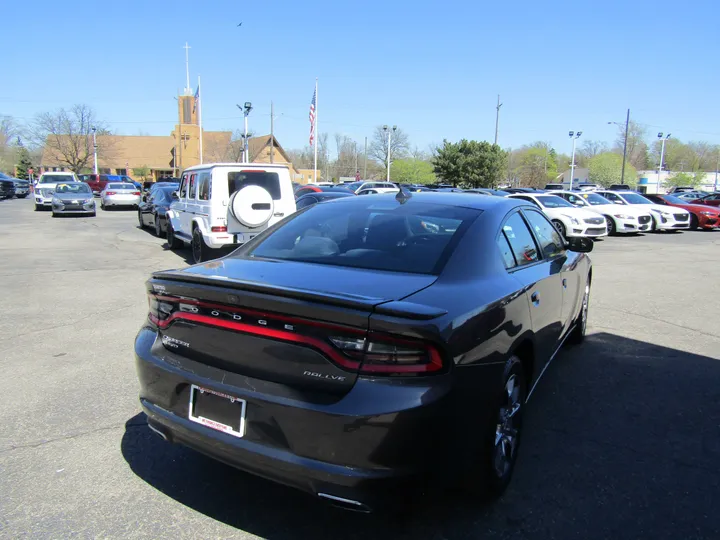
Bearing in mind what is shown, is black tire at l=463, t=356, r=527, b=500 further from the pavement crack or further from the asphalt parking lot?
the pavement crack

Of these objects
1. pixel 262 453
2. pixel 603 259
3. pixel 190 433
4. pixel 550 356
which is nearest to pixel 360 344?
pixel 262 453

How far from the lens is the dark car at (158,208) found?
47.6 ft

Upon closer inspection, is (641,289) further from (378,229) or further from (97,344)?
(97,344)

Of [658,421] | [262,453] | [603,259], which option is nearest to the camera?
[262,453]

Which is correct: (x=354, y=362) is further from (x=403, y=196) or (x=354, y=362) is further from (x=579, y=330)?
(x=579, y=330)

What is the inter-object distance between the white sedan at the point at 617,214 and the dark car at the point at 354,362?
693 inches

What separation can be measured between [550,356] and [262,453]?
8.06 ft

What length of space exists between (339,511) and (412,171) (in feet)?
253

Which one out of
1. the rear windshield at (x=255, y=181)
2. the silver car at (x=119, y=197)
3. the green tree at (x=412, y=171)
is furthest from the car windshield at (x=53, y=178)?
the green tree at (x=412, y=171)

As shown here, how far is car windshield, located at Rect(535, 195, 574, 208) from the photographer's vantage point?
55.8 ft

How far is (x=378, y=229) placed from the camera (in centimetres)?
336

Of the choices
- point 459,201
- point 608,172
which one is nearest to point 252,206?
point 459,201

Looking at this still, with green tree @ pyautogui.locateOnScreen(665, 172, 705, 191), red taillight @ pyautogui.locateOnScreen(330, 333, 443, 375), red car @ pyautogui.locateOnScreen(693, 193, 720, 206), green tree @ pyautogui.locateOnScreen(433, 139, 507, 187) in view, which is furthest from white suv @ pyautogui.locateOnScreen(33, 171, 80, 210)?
green tree @ pyautogui.locateOnScreen(665, 172, 705, 191)

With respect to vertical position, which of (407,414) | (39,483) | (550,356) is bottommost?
(39,483)
